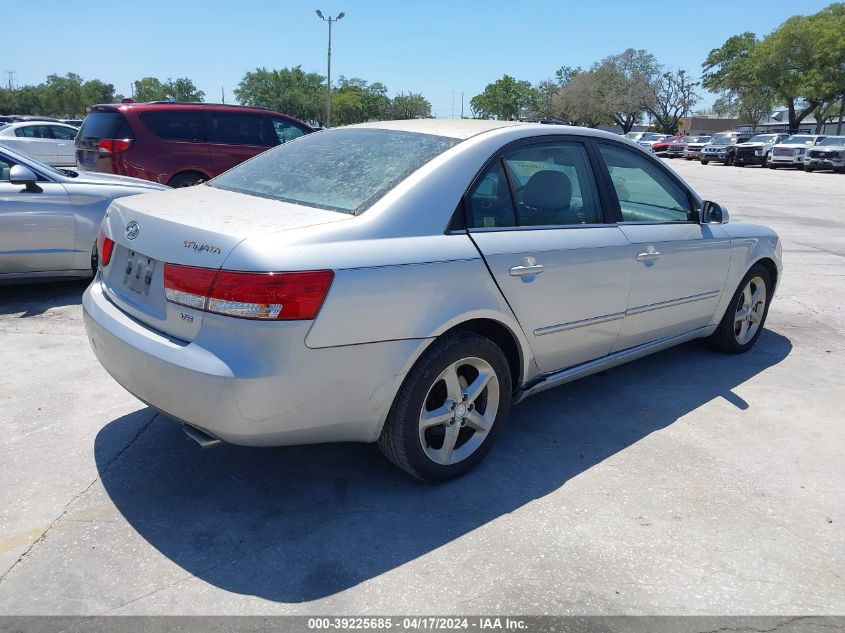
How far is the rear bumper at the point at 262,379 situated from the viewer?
255 centimetres

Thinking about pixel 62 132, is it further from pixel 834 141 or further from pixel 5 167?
pixel 834 141

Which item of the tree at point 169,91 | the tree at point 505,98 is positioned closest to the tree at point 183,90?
the tree at point 169,91

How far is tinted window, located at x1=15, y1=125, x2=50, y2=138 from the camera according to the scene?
61.6 feet

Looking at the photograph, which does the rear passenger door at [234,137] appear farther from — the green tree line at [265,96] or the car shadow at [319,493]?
the green tree line at [265,96]

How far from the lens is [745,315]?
5.21 m

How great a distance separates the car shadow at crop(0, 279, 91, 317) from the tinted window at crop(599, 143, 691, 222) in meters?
4.75

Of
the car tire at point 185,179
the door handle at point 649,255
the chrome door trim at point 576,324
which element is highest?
the door handle at point 649,255

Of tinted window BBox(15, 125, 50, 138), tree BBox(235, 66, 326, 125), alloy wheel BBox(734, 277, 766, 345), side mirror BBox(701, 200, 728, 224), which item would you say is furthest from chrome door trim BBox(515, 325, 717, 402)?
tree BBox(235, 66, 326, 125)

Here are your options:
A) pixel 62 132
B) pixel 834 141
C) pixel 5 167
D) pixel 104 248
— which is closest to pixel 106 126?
pixel 5 167

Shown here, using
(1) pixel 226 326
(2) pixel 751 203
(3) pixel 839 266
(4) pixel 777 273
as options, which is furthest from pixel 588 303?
(2) pixel 751 203

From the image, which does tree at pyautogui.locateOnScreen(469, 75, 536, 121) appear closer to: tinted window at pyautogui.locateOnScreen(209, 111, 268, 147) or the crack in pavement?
tinted window at pyautogui.locateOnScreen(209, 111, 268, 147)

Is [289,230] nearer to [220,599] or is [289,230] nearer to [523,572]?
[220,599]

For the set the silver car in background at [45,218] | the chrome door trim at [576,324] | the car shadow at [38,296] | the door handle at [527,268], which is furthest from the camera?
the car shadow at [38,296]

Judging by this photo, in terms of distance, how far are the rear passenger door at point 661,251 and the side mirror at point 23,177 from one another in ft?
15.2
